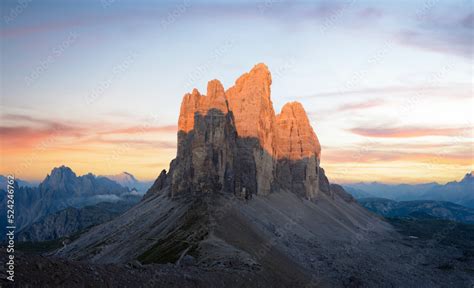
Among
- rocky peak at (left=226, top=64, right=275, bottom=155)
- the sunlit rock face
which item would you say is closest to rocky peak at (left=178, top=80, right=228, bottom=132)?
the sunlit rock face

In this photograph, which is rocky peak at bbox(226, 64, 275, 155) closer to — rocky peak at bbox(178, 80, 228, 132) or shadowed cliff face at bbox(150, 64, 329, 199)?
shadowed cliff face at bbox(150, 64, 329, 199)

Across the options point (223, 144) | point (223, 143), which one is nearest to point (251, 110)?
point (223, 143)

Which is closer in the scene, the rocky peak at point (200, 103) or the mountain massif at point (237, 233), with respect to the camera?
the mountain massif at point (237, 233)

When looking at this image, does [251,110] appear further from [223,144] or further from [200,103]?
[223,144]

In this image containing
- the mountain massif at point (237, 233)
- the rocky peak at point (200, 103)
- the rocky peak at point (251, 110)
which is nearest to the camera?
the mountain massif at point (237, 233)

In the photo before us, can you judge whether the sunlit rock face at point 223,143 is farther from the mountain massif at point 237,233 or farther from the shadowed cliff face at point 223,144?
the mountain massif at point 237,233

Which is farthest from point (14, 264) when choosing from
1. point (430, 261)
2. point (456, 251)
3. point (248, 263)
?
point (456, 251)

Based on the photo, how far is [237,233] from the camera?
111250 mm

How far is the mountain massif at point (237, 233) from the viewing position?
83.9 meters

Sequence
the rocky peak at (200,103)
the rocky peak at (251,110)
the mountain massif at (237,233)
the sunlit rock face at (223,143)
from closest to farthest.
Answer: the mountain massif at (237,233) → the sunlit rock face at (223,143) → the rocky peak at (200,103) → the rocky peak at (251,110)

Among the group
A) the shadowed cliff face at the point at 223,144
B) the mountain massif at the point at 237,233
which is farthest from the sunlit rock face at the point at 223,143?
the mountain massif at the point at 237,233

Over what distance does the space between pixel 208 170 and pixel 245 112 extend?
4457cm

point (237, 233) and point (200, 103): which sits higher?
point (200, 103)

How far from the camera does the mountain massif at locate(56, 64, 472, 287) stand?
3302 inches
